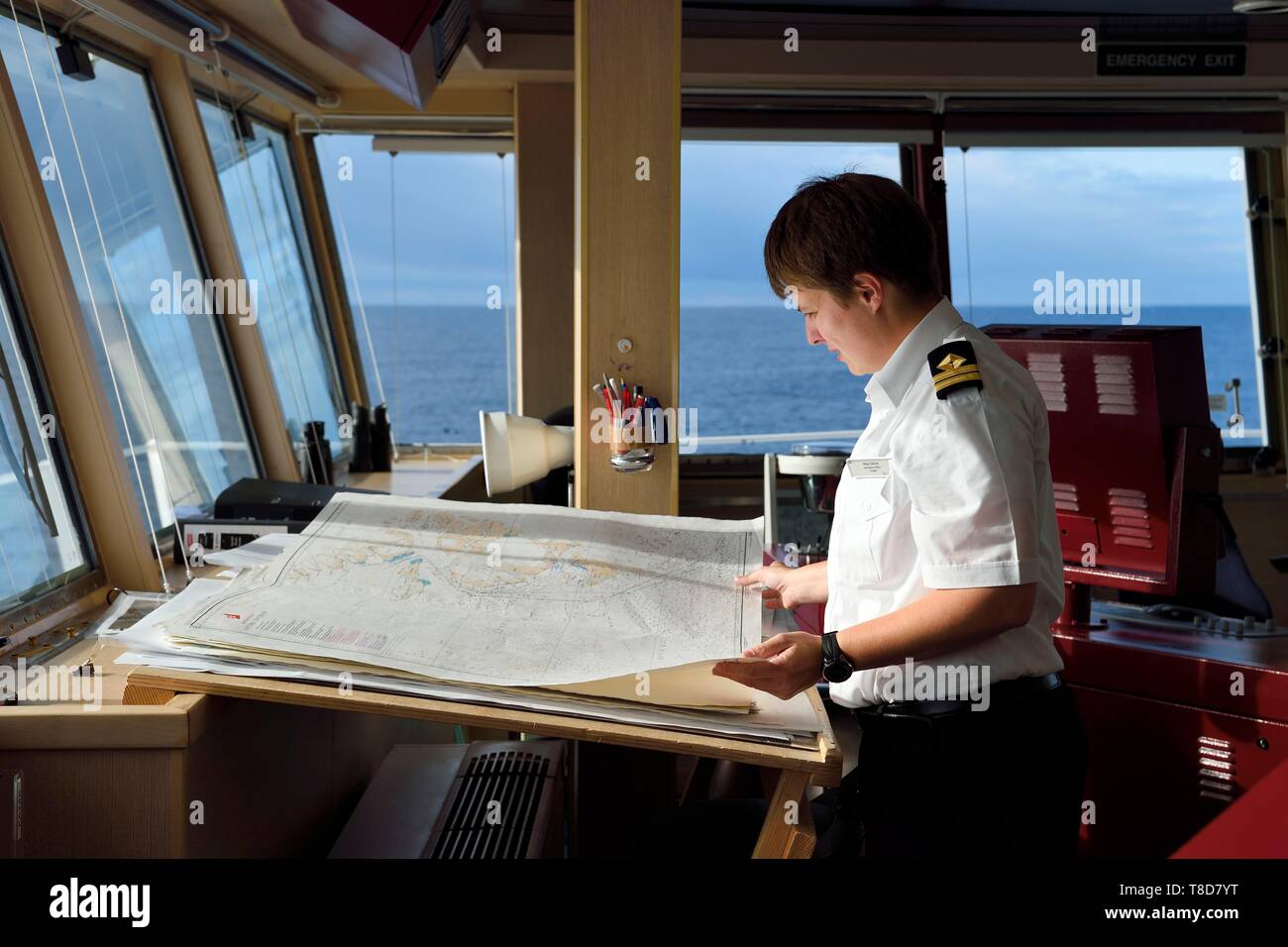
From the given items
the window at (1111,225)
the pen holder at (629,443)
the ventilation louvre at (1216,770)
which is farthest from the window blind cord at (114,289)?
the window at (1111,225)

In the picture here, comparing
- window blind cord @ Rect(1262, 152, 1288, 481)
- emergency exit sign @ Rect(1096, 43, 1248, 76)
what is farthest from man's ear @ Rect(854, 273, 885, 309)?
window blind cord @ Rect(1262, 152, 1288, 481)

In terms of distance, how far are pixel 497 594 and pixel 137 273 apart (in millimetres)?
2080

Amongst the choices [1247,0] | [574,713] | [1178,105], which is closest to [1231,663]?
[574,713]

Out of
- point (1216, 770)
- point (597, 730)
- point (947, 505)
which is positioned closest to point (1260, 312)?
point (1216, 770)

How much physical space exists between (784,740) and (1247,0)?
3.70 metres

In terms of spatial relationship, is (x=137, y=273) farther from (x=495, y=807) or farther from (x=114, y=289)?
(x=495, y=807)

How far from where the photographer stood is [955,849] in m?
1.46

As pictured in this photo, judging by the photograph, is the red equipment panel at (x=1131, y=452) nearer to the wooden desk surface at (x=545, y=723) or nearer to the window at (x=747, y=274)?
the wooden desk surface at (x=545, y=723)

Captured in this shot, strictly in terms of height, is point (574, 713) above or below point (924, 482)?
below

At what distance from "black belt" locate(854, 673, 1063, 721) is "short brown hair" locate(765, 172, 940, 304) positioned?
1.72 feet

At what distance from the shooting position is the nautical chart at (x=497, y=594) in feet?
4.09

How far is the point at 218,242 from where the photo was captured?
347 cm

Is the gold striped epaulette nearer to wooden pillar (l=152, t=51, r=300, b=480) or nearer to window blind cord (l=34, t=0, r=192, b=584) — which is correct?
window blind cord (l=34, t=0, r=192, b=584)
